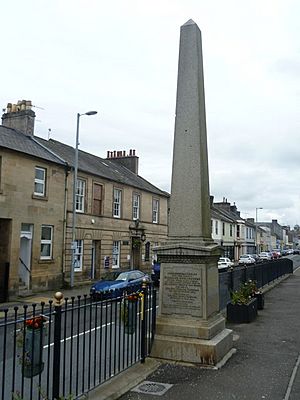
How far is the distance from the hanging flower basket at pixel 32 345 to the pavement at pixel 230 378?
0.97 metres

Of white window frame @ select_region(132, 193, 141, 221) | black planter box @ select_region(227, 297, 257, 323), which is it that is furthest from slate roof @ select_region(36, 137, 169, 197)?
black planter box @ select_region(227, 297, 257, 323)

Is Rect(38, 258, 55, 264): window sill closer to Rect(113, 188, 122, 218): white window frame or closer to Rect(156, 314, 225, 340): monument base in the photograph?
Rect(113, 188, 122, 218): white window frame

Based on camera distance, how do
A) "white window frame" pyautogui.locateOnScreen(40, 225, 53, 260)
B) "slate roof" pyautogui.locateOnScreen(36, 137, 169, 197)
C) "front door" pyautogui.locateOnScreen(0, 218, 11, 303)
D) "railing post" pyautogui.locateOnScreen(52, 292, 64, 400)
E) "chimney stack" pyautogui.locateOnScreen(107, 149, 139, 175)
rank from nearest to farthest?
"railing post" pyautogui.locateOnScreen(52, 292, 64, 400) < "front door" pyautogui.locateOnScreen(0, 218, 11, 303) < "white window frame" pyautogui.locateOnScreen(40, 225, 53, 260) < "slate roof" pyautogui.locateOnScreen(36, 137, 169, 197) < "chimney stack" pyautogui.locateOnScreen(107, 149, 139, 175)

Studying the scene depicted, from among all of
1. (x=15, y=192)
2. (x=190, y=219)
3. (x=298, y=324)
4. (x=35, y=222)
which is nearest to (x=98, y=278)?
(x=35, y=222)

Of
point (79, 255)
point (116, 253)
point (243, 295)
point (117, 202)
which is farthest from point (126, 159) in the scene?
point (243, 295)

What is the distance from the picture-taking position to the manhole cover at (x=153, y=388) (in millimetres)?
5451

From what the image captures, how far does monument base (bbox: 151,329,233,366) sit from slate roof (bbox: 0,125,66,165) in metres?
13.9

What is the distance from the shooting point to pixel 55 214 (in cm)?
2194

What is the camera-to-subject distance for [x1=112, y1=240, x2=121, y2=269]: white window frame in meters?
27.8

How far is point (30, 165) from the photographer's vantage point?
65.9 ft

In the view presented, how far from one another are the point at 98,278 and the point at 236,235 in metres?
45.5

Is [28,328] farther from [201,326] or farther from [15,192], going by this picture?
[15,192]

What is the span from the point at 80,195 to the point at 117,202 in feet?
14.6

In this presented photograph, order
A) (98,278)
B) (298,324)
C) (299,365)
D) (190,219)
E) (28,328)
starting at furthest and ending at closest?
(98,278) < (298,324) < (190,219) < (299,365) < (28,328)
